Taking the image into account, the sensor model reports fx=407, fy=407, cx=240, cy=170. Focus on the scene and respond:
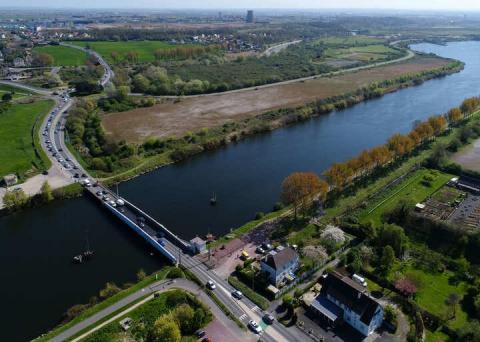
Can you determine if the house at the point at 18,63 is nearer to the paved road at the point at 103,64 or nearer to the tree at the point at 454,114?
the paved road at the point at 103,64

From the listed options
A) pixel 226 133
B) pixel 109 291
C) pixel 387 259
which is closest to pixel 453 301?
pixel 387 259

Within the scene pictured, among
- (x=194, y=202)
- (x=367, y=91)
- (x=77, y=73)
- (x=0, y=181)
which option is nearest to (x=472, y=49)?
(x=367, y=91)

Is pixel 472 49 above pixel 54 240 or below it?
above

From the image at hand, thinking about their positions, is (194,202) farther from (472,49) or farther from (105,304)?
(472,49)

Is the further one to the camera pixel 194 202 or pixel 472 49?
pixel 472 49

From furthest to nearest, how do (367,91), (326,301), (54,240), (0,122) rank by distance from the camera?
(367,91) < (0,122) < (54,240) < (326,301)

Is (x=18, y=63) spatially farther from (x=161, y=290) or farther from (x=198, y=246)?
(x=161, y=290)

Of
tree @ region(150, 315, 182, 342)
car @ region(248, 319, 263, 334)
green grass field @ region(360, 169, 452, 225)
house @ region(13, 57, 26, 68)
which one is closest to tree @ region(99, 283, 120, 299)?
tree @ region(150, 315, 182, 342)

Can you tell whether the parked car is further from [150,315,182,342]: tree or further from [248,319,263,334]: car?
[150,315,182,342]: tree
